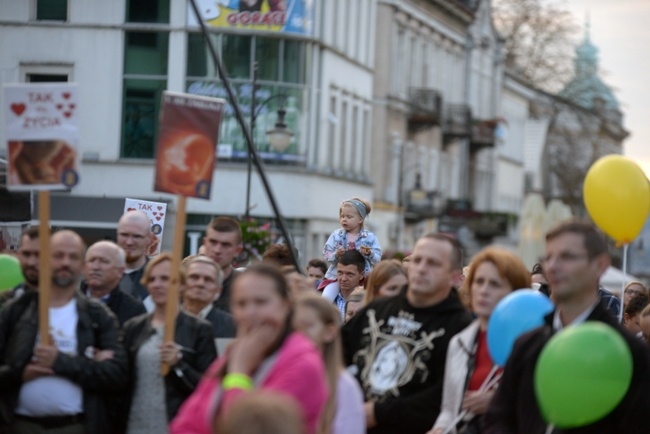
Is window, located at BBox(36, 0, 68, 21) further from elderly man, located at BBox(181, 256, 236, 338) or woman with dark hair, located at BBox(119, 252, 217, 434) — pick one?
woman with dark hair, located at BBox(119, 252, 217, 434)

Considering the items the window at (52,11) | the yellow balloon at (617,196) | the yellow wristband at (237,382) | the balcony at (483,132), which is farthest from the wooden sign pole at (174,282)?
the balcony at (483,132)

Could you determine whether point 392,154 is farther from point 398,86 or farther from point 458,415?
point 458,415

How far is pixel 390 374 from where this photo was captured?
8.70 m

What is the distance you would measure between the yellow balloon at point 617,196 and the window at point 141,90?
97.1 ft

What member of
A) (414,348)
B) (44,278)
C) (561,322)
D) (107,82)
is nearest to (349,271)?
(414,348)

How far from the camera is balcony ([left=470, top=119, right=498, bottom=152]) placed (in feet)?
213

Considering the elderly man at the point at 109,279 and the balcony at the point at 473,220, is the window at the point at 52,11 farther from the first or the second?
the elderly man at the point at 109,279

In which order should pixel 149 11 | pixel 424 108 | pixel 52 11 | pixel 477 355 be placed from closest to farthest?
pixel 477 355
pixel 52 11
pixel 149 11
pixel 424 108

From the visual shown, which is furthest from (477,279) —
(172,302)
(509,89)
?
(509,89)

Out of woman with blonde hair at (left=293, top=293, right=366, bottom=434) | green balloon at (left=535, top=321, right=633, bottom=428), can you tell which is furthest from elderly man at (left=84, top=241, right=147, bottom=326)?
green balloon at (left=535, top=321, right=633, bottom=428)

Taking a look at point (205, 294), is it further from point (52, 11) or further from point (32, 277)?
point (52, 11)

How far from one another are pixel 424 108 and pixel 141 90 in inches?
710

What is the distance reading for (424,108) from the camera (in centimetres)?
5631

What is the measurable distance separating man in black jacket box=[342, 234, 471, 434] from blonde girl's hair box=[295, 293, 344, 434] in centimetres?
98
